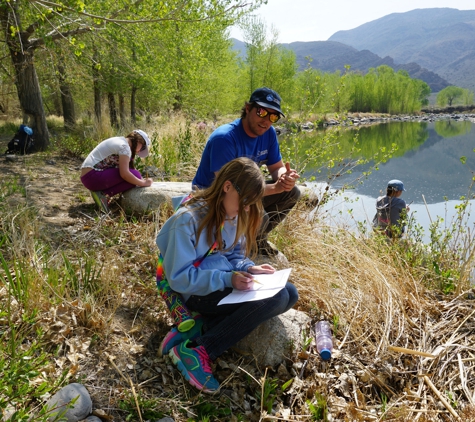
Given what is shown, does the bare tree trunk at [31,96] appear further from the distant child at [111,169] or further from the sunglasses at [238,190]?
the sunglasses at [238,190]

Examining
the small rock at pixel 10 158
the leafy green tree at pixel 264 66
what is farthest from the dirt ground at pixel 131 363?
the leafy green tree at pixel 264 66

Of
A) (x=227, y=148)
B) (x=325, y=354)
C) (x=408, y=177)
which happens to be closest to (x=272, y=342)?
(x=325, y=354)

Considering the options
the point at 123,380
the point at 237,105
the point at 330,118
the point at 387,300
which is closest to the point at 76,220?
the point at 123,380

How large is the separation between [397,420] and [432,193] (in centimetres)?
947

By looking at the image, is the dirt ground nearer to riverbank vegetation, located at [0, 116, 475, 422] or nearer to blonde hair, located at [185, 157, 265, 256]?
riverbank vegetation, located at [0, 116, 475, 422]

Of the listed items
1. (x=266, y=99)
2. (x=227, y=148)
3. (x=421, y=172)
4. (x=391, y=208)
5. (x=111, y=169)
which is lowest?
(x=421, y=172)

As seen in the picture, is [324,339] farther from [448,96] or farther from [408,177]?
[448,96]

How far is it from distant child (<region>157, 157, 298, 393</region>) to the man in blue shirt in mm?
747

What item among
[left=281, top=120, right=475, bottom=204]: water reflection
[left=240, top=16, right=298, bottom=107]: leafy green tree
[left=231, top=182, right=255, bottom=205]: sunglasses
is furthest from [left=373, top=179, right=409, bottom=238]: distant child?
[left=240, top=16, right=298, bottom=107]: leafy green tree

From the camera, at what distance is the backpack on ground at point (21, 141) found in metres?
7.25

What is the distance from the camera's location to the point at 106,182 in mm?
4301

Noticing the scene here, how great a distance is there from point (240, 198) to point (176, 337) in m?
0.82

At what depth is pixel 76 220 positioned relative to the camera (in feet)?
13.5

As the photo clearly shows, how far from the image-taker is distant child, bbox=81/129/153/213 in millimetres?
4270
